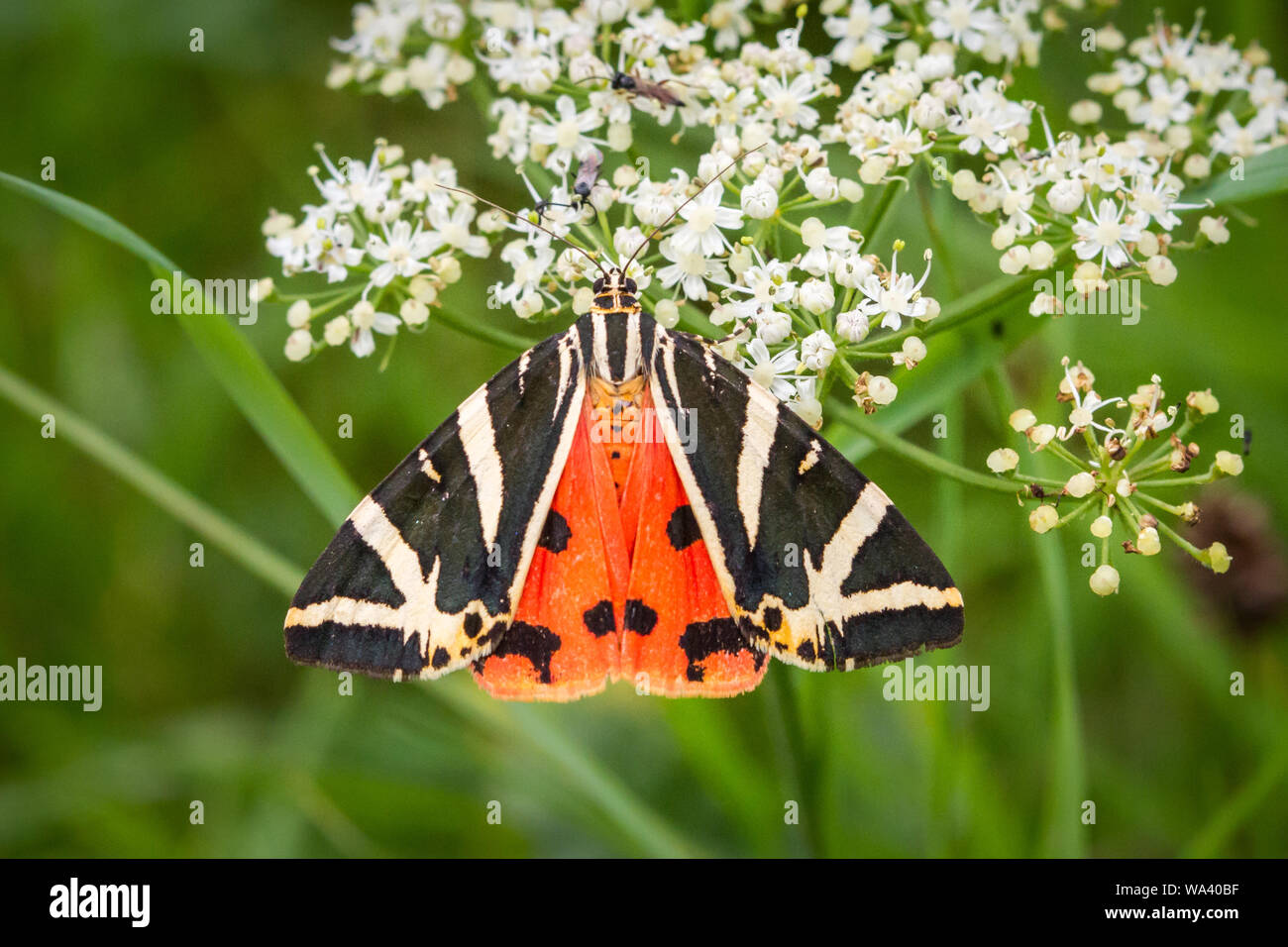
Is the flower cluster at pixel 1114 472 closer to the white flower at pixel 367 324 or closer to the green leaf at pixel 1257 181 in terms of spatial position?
the green leaf at pixel 1257 181

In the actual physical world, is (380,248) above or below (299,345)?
above

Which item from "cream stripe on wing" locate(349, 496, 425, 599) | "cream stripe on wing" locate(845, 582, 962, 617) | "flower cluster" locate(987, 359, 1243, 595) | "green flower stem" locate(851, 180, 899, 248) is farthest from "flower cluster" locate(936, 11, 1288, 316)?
"cream stripe on wing" locate(349, 496, 425, 599)

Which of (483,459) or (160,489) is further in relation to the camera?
(160,489)

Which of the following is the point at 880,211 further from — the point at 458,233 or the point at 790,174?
the point at 458,233

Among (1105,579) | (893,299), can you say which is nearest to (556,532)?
(893,299)

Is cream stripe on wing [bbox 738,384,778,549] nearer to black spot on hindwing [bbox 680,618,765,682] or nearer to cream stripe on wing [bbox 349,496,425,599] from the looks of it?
black spot on hindwing [bbox 680,618,765,682]

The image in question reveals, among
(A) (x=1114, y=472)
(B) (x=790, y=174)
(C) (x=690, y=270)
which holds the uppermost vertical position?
(B) (x=790, y=174)

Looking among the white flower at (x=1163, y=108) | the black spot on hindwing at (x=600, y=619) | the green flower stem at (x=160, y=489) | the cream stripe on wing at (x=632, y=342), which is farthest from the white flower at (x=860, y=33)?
the green flower stem at (x=160, y=489)
